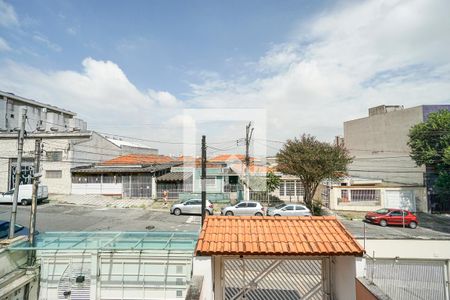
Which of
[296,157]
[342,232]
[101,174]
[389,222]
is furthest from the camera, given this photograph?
[101,174]

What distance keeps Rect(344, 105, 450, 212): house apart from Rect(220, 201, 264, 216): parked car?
16344 mm

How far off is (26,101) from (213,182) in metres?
43.5

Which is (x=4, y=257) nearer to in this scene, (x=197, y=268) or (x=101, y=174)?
(x=197, y=268)

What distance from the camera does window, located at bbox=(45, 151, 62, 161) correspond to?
27438 millimetres

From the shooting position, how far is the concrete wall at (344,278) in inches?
202

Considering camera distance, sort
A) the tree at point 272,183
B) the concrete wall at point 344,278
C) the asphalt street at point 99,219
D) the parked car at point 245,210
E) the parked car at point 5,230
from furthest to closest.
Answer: the tree at point 272,183, the parked car at point 245,210, the asphalt street at point 99,219, the parked car at point 5,230, the concrete wall at point 344,278

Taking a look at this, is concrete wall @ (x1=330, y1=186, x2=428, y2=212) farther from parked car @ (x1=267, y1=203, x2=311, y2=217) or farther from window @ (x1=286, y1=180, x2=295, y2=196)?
parked car @ (x1=267, y1=203, x2=311, y2=217)

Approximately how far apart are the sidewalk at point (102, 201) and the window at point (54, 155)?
4043 mm

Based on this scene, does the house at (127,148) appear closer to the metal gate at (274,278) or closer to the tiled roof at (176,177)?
the tiled roof at (176,177)

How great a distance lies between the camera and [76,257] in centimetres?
959

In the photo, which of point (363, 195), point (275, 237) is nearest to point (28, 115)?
point (363, 195)

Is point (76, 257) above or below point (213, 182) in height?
below

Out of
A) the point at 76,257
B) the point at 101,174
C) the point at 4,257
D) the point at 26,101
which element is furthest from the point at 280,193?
the point at 26,101

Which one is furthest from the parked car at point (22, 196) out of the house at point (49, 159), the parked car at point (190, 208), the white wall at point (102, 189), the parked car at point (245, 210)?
the parked car at point (245, 210)
